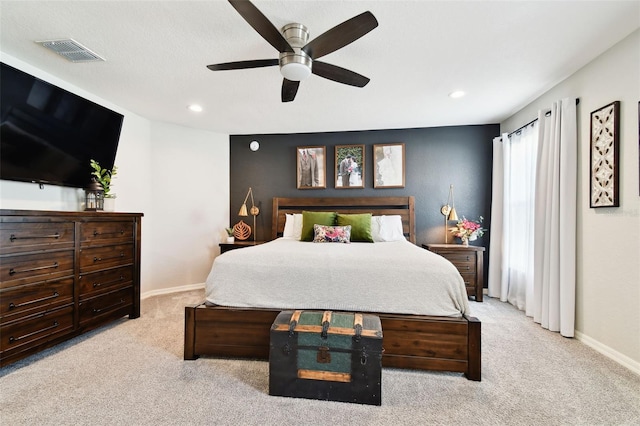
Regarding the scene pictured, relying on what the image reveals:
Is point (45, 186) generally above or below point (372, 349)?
above

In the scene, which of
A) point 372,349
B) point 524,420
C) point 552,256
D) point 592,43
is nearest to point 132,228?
point 372,349

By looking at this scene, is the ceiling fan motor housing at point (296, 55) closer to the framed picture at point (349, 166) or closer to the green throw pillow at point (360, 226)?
the green throw pillow at point (360, 226)

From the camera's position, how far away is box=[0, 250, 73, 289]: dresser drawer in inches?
76.4

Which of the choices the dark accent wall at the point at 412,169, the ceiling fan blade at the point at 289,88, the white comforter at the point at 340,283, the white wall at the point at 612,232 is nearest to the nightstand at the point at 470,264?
the dark accent wall at the point at 412,169

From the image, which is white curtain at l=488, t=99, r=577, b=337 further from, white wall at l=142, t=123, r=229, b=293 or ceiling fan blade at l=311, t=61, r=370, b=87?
white wall at l=142, t=123, r=229, b=293

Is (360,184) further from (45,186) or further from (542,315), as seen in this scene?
(45,186)

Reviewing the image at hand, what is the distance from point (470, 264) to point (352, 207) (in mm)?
1800

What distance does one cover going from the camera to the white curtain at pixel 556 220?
251 centimetres

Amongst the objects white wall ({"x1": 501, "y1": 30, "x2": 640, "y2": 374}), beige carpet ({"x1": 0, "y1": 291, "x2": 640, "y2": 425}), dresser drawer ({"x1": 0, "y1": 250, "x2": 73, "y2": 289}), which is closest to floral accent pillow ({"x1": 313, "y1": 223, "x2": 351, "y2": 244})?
beige carpet ({"x1": 0, "y1": 291, "x2": 640, "y2": 425})

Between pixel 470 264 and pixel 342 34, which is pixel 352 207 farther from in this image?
pixel 342 34

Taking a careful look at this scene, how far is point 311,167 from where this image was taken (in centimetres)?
443

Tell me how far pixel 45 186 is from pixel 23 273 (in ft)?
3.39

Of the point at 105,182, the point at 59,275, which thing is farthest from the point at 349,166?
the point at 59,275

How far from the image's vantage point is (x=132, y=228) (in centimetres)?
300
